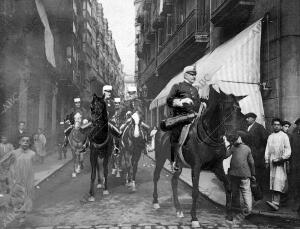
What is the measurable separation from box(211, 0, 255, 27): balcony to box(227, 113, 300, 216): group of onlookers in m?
3.63

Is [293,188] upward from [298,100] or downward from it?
downward

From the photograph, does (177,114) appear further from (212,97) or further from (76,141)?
(76,141)

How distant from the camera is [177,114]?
24.3ft

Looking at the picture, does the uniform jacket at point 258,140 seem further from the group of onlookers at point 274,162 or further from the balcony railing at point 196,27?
the balcony railing at point 196,27

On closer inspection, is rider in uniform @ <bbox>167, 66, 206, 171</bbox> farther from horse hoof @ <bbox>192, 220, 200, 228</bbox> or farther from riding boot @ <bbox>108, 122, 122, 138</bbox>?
riding boot @ <bbox>108, 122, 122, 138</bbox>

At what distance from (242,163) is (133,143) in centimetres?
394

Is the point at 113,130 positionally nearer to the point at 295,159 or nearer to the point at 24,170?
the point at 24,170

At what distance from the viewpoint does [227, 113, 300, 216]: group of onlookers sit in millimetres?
6996

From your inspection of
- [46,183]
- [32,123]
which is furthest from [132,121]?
[32,123]

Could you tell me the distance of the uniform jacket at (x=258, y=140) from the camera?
28.5 feet

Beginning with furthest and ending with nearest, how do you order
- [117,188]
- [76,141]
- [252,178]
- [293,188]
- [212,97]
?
1. [76,141]
2. [117,188]
3. [293,188]
4. [252,178]
5. [212,97]

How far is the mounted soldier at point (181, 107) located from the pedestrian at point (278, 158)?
1855mm

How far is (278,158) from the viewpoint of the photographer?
7801 mm

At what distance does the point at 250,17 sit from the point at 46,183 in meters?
8.00
